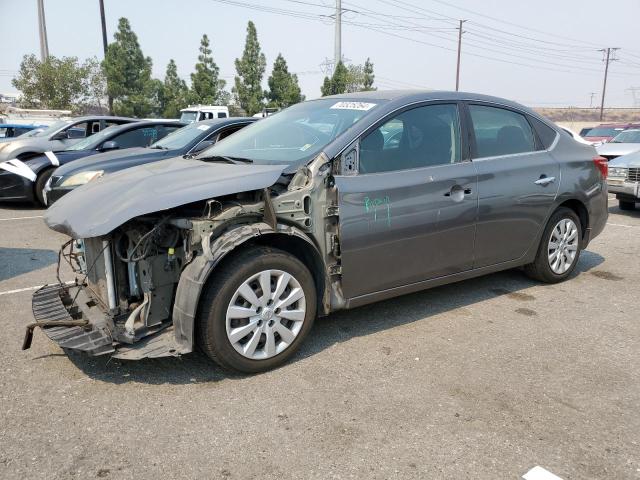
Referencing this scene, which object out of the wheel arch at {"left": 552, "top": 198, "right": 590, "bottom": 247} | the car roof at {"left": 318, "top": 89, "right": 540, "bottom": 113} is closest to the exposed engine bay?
the car roof at {"left": 318, "top": 89, "right": 540, "bottom": 113}

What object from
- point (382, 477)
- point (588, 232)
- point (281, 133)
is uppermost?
point (281, 133)

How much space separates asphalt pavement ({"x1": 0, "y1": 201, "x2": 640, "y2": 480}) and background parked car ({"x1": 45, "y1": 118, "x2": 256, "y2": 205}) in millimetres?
3057

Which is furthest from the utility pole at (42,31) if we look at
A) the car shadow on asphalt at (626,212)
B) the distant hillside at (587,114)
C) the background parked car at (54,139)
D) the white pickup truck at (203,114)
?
the distant hillside at (587,114)

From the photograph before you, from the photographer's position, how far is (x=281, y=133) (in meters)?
4.19

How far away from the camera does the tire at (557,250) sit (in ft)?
16.2

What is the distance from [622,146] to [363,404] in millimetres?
12431

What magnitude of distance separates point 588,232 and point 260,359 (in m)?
3.72

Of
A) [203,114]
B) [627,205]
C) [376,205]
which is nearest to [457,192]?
[376,205]

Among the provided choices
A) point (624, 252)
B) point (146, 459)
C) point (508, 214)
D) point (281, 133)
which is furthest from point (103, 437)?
point (624, 252)

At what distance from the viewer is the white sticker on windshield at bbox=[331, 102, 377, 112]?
3913 mm

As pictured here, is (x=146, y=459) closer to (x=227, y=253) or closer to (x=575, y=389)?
(x=227, y=253)

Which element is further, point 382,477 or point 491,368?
point 491,368

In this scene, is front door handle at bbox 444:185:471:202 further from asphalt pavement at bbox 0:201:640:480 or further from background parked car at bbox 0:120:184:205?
background parked car at bbox 0:120:184:205

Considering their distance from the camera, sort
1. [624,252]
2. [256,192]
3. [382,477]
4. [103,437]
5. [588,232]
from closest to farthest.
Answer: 1. [382,477]
2. [103,437]
3. [256,192]
4. [588,232]
5. [624,252]
